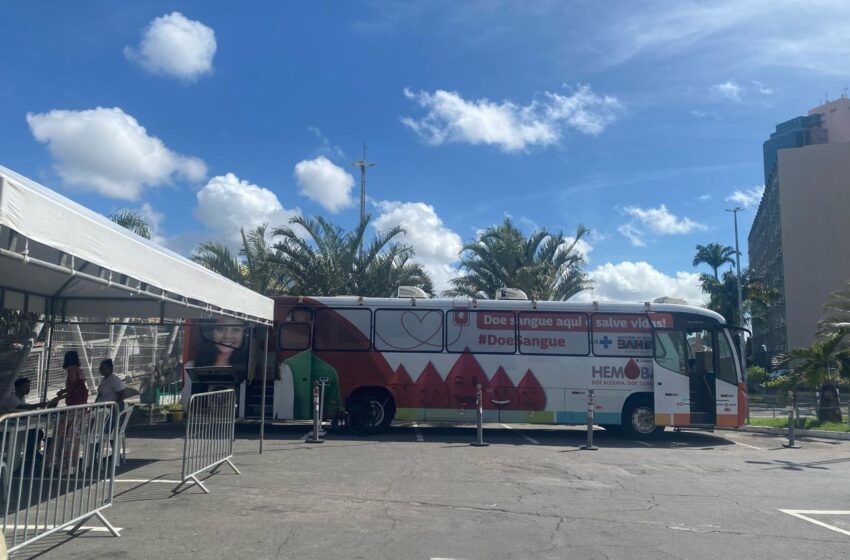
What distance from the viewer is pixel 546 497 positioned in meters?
9.10

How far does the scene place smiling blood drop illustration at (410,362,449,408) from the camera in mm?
16016

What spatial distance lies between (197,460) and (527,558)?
16.0ft

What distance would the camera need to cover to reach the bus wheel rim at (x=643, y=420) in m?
16.0

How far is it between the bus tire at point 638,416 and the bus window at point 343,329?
6.29 metres

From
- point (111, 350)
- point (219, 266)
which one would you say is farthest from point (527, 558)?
point (219, 266)

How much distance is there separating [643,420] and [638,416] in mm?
165

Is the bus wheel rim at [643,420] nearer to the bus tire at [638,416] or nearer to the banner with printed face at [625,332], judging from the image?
the bus tire at [638,416]

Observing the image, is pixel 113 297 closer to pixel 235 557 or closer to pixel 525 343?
pixel 235 557

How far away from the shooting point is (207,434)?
9.37 meters

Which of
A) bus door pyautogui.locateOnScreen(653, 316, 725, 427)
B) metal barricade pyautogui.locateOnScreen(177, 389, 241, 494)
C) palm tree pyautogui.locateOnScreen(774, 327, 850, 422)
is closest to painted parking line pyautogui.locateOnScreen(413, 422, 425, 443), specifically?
bus door pyautogui.locateOnScreen(653, 316, 725, 427)

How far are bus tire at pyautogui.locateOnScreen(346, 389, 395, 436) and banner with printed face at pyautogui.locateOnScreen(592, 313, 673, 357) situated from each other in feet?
16.6

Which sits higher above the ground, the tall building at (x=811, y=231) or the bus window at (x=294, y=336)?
the tall building at (x=811, y=231)

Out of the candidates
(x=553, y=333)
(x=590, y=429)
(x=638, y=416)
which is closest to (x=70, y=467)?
(x=590, y=429)

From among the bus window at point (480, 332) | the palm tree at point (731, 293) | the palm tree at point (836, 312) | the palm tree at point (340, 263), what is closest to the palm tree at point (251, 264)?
the palm tree at point (340, 263)
